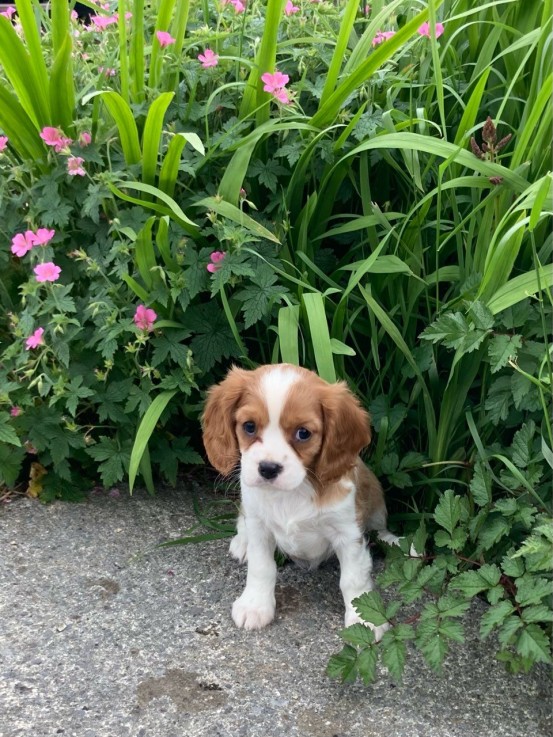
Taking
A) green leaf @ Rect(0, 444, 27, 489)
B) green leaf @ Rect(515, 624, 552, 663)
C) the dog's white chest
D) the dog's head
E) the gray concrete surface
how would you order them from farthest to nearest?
1. green leaf @ Rect(0, 444, 27, 489)
2. the dog's white chest
3. the dog's head
4. the gray concrete surface
5. green leaf @ Rect(515, 624, 552, 663)

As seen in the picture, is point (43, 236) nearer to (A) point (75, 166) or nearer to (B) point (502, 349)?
(A) point (75, 166)

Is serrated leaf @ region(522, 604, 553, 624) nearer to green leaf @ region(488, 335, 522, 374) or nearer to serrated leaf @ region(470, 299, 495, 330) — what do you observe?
green leaf @ region(488, 335, 522, 374)

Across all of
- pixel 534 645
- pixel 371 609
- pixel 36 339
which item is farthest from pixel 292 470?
pixel 36 339

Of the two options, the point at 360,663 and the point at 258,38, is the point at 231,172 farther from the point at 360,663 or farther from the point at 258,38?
the point at 360,663

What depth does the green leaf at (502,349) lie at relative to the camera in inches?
84.9

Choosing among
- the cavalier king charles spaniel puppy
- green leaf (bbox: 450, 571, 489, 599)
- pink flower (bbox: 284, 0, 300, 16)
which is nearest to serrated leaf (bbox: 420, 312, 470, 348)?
the cavalier king charles spaniel puppy

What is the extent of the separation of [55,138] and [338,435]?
1.41 meters

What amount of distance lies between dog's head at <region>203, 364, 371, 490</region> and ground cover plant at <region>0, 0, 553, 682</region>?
0.24 meters

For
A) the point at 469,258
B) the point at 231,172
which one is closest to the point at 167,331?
the point at 231,172

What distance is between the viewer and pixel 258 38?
9.64 feet

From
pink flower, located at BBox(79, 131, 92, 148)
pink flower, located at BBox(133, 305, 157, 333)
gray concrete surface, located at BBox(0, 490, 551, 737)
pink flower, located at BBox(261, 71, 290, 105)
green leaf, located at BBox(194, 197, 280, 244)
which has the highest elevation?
pink flower, located at BBox(261, 71, 290, 105)

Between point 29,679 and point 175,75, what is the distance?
6.98 feet

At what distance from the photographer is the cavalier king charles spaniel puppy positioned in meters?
2.16

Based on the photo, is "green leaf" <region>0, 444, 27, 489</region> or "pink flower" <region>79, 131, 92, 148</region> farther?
"green leaf" <region>0, 444, 27, 489</region>
